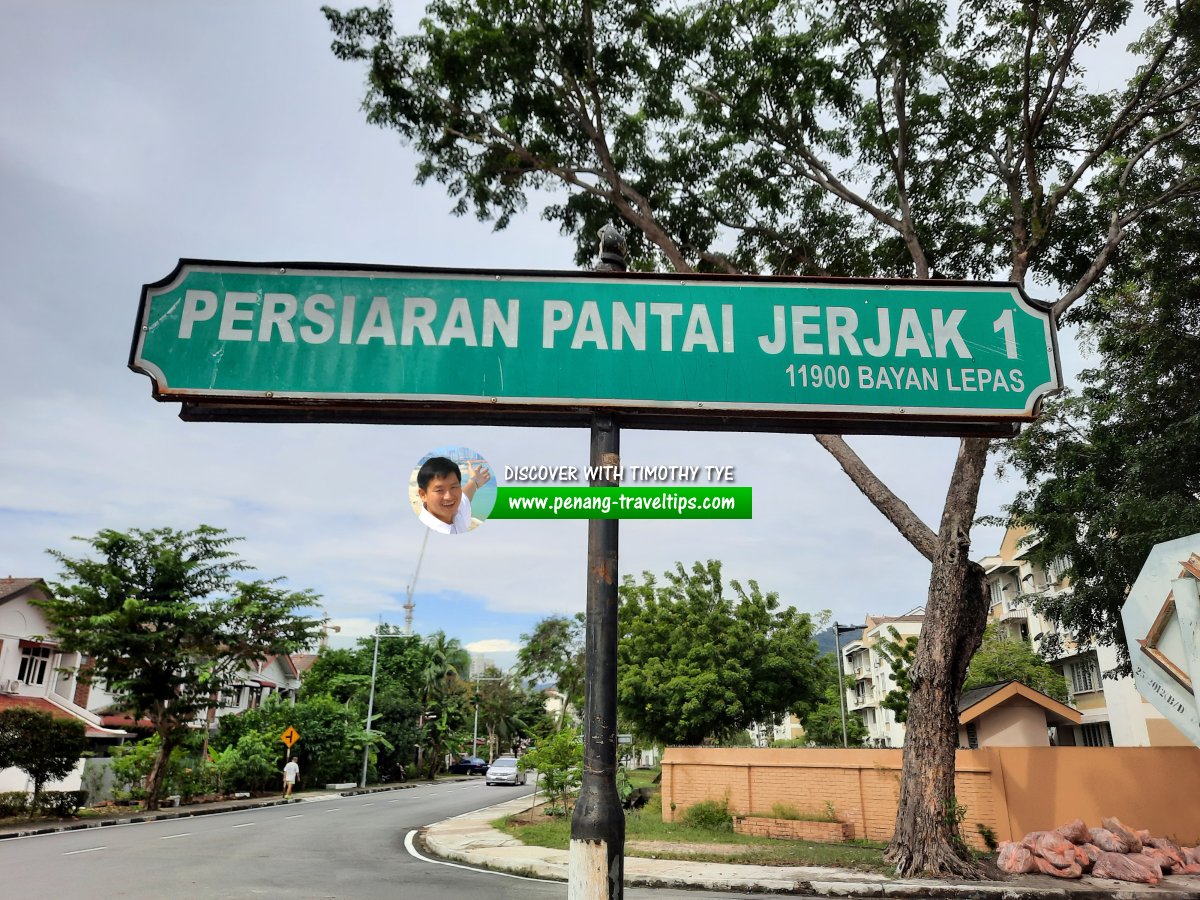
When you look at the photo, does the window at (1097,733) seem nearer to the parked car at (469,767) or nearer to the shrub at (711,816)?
the shrub at (711,816)

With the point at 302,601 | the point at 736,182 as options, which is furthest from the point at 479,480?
the point at 302,601

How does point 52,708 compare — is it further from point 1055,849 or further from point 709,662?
point 1055,849

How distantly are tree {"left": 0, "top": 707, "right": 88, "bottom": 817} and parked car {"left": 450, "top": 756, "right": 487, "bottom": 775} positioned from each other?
34.3 metres

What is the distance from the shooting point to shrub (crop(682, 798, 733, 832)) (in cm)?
1585

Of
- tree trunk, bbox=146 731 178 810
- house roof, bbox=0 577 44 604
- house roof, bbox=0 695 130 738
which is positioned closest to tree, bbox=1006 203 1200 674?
tree trunk, bbox=146 731 178 810

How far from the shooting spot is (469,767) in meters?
51.6

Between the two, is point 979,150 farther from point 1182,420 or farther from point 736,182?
point 1182,420

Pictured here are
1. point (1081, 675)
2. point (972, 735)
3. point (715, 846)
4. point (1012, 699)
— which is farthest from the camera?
point (1081, 675)

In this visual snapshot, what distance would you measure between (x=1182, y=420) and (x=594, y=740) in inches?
618

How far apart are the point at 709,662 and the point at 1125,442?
12041 millimetres

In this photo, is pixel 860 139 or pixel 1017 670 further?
pixel 1017 670

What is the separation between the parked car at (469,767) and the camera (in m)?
51.3

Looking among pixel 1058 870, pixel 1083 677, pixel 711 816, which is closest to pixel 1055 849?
pixel 1058 870

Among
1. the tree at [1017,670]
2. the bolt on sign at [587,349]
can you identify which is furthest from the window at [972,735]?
the tree at [1017,670]
